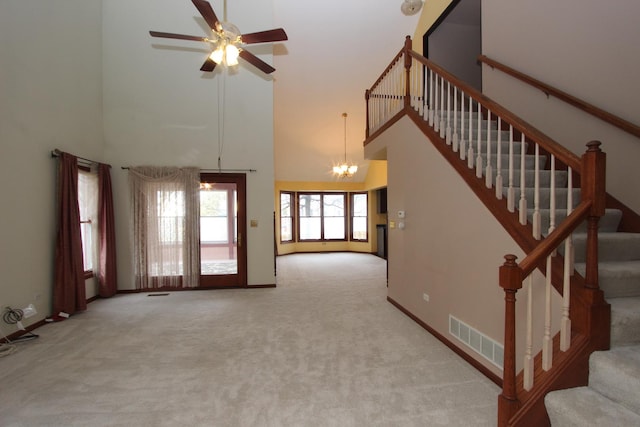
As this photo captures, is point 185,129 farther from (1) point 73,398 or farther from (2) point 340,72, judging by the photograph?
(1) point 73,398

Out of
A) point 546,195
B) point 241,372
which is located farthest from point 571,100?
point 241,372

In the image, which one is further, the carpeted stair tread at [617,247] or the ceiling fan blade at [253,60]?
the ceiling fan blade at [253,60]

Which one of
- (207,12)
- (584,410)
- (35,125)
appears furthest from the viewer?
(35,125)

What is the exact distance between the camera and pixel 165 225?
5.13 metres

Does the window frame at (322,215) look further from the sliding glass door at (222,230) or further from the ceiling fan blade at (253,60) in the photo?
the ceiling fan blade at (253,60)

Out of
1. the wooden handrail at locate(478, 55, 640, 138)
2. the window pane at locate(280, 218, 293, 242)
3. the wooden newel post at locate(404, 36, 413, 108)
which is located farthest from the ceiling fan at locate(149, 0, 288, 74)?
the window pane at locate(280, 218, 293, 242)

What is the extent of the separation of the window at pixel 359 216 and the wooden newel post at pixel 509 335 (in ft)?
27.9

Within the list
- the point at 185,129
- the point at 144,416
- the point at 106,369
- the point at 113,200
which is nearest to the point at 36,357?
the point at 106,369

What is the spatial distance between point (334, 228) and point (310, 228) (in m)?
0.87

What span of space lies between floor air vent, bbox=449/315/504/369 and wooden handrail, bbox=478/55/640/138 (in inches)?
80.0

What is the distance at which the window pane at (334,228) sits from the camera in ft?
33.9

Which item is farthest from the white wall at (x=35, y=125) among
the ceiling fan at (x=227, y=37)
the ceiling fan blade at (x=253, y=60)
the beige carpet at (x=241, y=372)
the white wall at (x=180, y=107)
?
the ceiling fan blade at (x=253, y=60)

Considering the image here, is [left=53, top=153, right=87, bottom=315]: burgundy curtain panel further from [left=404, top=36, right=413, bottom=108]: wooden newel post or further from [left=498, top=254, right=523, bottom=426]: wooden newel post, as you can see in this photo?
[left=498, top=254, right=523, bottom=426]: wooden newel post

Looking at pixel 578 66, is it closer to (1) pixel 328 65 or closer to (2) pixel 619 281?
(2) pixel 619 281
